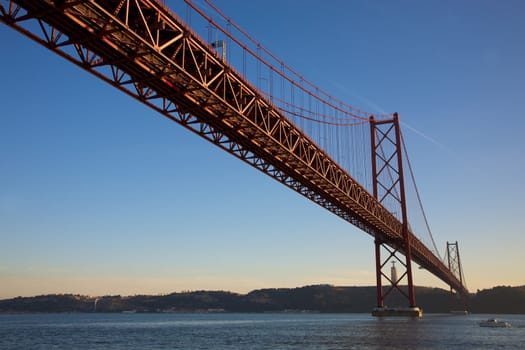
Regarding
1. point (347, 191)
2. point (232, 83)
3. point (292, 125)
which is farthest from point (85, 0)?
point (347, 191)

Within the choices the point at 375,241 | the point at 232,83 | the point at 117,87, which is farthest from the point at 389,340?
the point at 375,241

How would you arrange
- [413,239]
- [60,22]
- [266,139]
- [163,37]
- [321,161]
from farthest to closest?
[413,239] < [321,161] < [266,139] < [163,37] < [60,22]

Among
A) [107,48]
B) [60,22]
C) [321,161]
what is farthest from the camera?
[321,161]

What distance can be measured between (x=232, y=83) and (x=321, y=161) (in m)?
15.4

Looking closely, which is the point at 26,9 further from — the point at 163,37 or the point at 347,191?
the point at 347,191

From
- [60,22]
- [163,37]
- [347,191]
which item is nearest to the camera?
[60,22]

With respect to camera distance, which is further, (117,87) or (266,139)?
(266,139)

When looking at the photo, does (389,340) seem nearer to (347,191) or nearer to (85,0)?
(347,191)

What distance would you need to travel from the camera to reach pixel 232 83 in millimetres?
27625

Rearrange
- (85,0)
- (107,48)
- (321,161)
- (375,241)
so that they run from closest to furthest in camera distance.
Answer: (85,0), (107,48), (321,161), (375,241)

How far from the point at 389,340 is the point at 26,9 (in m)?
27.5

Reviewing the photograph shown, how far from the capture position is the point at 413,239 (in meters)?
70.2

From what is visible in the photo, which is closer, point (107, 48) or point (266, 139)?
point (107, 48)

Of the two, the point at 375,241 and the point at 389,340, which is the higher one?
the point at 375,241
